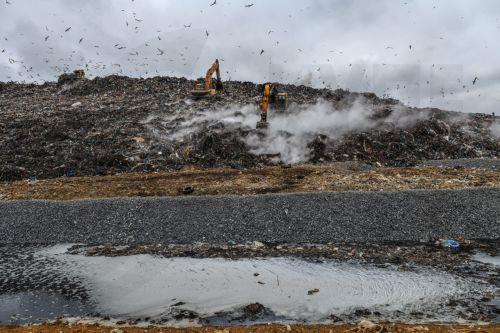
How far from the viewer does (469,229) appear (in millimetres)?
6676

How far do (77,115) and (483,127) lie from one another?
16081 millimetres

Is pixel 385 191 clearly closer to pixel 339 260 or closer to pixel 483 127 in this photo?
pixel 339 260

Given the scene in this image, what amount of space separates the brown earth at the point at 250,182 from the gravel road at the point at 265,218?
108 centimetres

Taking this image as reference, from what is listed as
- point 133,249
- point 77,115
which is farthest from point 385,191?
point 77,115

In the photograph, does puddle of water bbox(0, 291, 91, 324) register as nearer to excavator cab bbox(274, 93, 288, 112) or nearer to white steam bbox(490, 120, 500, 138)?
excavator cab bbox(274, 93, 288, 112)

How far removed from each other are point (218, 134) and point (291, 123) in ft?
8.54

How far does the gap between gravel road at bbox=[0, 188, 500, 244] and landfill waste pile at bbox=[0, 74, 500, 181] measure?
4.21 meters

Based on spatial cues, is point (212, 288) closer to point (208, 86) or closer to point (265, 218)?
point (265, 218)

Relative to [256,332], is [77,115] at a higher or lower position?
higher

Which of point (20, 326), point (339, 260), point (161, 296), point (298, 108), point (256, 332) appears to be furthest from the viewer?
point (298, 108)

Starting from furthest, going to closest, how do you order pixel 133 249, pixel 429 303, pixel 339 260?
pixel 133 249
pixel 339 260
pixel 429 303

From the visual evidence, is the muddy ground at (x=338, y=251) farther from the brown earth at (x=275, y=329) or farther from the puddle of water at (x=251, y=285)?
the brown earth at (x=275, y=329)

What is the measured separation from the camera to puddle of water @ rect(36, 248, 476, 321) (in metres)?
4.54

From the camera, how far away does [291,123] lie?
46.1ft
